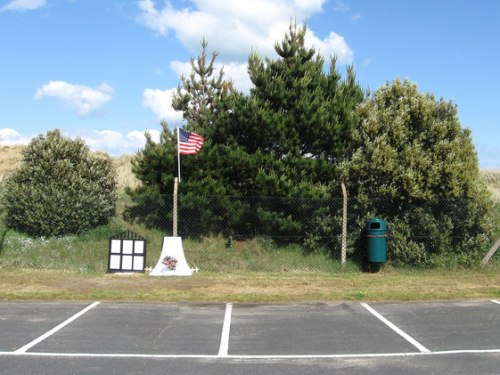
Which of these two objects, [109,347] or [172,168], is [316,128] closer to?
[172,168]

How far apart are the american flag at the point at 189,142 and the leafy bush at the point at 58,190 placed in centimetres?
286

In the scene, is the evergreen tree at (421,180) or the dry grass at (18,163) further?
the dry grass at (18,163)

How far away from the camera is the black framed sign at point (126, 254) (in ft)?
42.6

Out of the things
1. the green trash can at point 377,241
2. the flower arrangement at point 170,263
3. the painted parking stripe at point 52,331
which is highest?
the green trash can at point 377,241

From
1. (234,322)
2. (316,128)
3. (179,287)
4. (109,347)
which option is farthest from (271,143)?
(109,347)

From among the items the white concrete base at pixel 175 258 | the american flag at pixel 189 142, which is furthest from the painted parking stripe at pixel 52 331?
the american flag at pixel 189 142

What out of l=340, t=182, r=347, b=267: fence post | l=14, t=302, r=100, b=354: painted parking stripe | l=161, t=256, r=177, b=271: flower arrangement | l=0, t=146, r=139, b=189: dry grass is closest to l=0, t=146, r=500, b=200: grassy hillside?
l=0, t=146, r=139, b=189: dry grass

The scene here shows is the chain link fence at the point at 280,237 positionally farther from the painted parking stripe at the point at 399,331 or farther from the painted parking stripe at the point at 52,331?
the painted parking stripe at the point at 399,331

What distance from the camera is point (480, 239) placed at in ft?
45.9

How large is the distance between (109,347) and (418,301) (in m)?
5.99

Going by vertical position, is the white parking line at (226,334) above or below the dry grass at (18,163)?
below

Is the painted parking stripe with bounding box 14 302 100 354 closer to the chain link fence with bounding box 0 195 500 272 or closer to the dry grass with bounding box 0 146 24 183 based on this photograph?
the chain link fence with bounding box 0 195 500 272

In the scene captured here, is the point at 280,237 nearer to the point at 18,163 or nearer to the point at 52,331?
the point at 52,331

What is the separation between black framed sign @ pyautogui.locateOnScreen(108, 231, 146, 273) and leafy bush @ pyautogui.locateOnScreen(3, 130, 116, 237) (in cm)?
238
